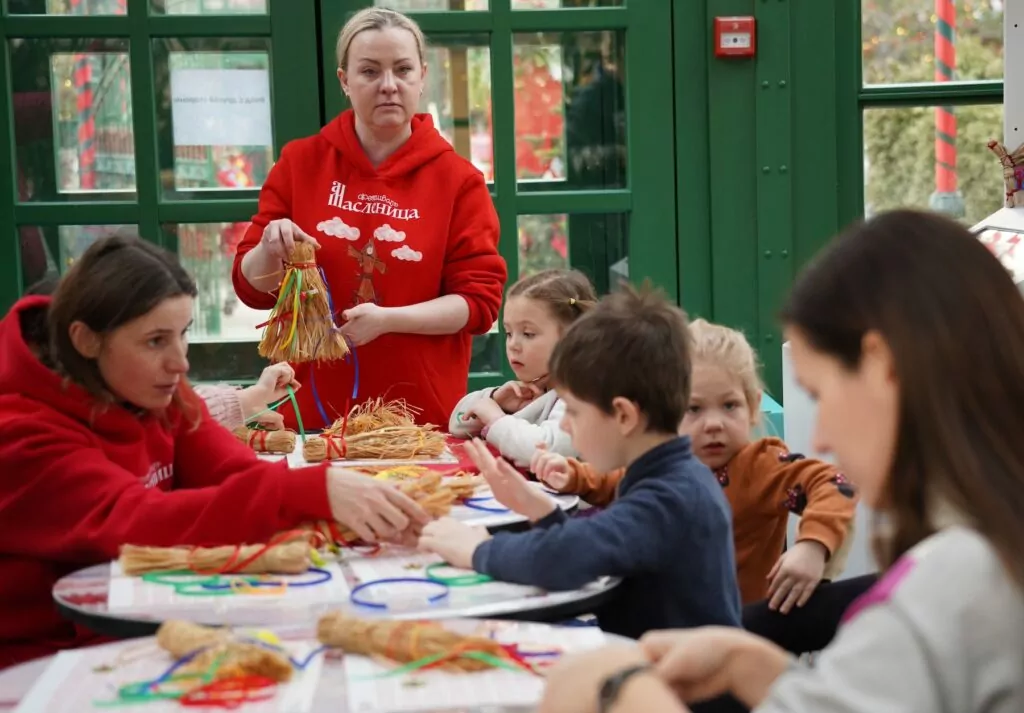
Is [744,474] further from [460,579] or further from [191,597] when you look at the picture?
[191,597]

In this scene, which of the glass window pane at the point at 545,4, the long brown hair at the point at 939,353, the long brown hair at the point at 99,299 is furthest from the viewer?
the glass window pane at the point at 545,4

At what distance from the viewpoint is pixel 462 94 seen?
4.44m

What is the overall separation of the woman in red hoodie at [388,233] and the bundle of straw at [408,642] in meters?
1.69

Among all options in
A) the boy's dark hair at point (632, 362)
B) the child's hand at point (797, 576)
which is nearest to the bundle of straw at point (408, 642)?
the boy's dark hair at point (632, 362)

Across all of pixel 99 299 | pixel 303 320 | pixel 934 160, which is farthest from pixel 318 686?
pixel 934 160

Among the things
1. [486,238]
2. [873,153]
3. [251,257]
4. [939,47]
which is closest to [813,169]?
[873,153]

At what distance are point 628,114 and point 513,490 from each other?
8.28ft

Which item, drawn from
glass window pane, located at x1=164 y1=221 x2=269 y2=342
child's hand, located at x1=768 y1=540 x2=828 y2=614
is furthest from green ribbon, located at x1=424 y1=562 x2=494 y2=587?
glass window pane, located at x1=164 y1=221 x2=269 y2=342

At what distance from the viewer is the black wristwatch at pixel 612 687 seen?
1.24m

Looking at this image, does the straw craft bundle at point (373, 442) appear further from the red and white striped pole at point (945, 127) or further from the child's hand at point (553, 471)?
the red and white striped pole at point (945, 127)

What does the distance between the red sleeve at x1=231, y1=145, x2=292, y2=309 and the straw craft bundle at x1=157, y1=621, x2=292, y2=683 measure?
5.95 feet

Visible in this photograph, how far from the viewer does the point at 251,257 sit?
130 inches

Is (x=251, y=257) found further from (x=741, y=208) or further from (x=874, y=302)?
(x=874, y=302)

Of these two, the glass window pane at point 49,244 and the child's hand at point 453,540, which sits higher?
the glass window pane at point 49,244
